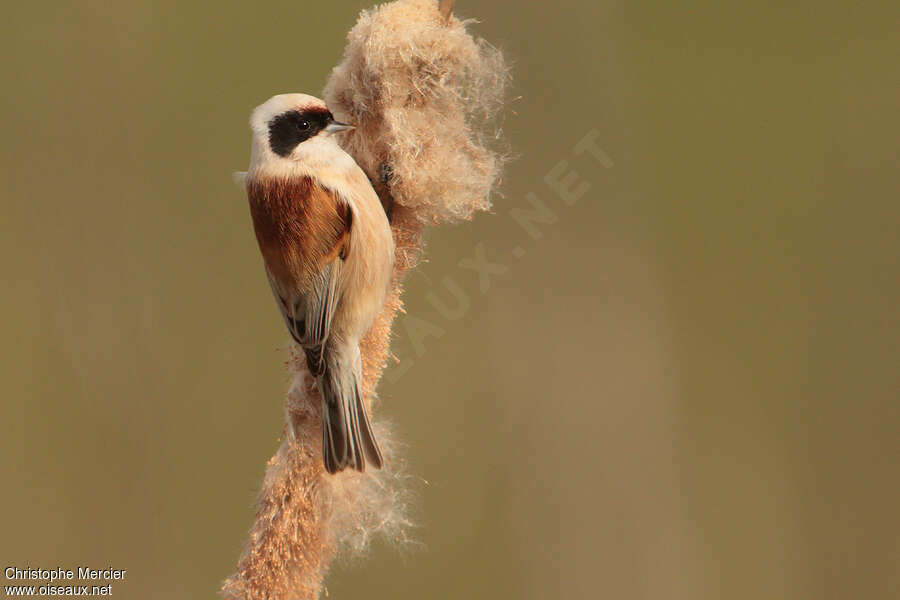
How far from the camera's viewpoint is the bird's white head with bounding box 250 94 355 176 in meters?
1.93

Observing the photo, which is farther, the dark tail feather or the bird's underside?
the bird's underside

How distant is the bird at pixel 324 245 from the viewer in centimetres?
189

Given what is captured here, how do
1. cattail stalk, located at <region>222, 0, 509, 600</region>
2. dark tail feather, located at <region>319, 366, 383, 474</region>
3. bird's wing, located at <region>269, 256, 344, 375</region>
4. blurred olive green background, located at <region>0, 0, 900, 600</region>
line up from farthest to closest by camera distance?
1. blurred olive green background, located at <region>0, 0, 900, 600</region>
2. bird's wing, located at <region>269, 256, 344, 375</region>
3. dark tail feather, located at <region>319, 366, 383, 474</region>
4. cattail stalk, located at <region>222, 0, 509, 600</region>

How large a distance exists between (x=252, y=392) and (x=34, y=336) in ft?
3.28

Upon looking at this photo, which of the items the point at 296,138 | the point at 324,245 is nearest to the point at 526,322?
the point at 324,245

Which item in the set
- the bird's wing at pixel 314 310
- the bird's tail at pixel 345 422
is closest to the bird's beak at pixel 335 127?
the bird's wing at pixel 314 310

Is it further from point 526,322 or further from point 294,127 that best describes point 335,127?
point 526,322

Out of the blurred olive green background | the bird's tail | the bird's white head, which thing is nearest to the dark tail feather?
the bird's tail

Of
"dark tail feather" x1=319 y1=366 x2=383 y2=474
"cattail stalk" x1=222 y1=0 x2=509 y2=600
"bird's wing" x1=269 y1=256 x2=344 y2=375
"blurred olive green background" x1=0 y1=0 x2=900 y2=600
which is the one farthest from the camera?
"blurred olive green background" x1=0 y1=0 x2=900 y2=600

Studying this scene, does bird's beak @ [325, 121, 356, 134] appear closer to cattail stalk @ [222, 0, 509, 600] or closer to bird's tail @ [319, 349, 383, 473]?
cattail stalk @ [222, 0, 509, 600]

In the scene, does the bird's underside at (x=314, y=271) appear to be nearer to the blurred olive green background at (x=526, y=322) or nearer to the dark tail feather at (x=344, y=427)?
the dark tail feather at (x=344, y=427)

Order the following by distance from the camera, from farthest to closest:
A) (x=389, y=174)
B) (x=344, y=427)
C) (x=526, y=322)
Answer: (x=526, y=322) → (x=389, y=174) → (x=344, y=427)

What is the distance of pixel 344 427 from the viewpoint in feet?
5.94

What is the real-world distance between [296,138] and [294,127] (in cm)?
3
